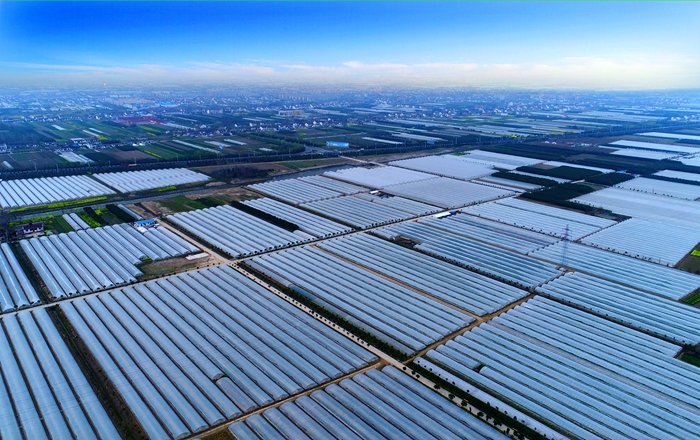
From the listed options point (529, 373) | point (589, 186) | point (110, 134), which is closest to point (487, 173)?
point (589, 186)

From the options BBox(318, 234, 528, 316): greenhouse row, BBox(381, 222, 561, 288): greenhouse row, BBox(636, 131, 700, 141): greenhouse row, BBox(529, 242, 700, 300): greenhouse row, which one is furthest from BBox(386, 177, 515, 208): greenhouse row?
BBox(636, 131, 700, 141): greenhouse row

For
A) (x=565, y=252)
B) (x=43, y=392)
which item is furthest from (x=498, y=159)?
(x=43, y=392)

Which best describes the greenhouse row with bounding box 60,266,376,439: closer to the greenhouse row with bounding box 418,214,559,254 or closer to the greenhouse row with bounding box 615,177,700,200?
the greenhouse row with bounding box 418,214,559,254

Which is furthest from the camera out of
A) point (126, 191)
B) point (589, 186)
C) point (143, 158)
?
point (143, 158)

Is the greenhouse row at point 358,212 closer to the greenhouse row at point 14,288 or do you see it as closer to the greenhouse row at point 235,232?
the greenhouse row at point 235,232

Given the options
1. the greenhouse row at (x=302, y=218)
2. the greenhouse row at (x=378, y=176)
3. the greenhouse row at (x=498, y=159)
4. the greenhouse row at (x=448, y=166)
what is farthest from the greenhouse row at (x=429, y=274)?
the greenhouse row at (x=498, y=159)

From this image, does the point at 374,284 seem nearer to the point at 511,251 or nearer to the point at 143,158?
the point at 511,251
